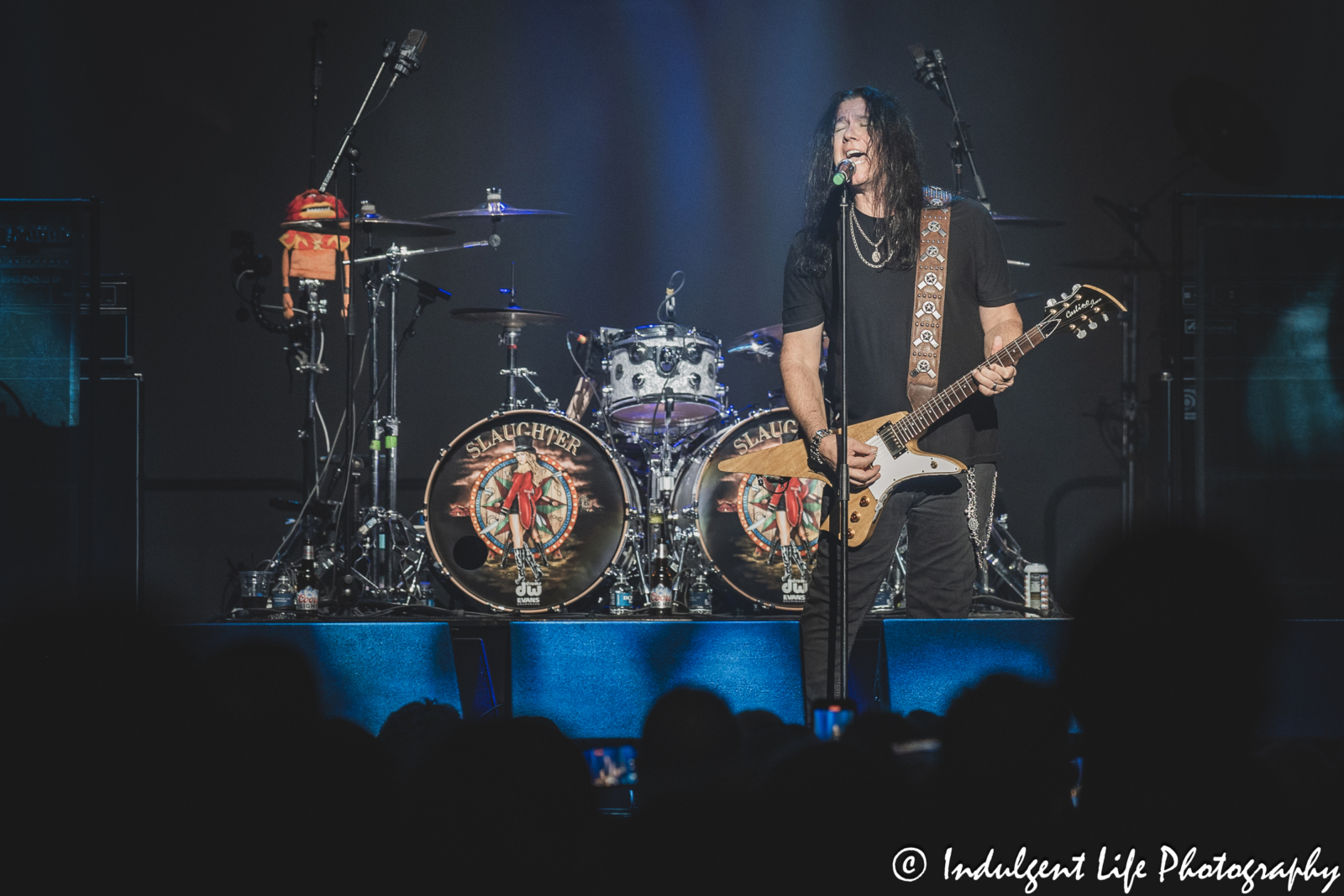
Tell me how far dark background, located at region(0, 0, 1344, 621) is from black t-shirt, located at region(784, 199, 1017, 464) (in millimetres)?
3552

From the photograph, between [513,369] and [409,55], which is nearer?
[409,55]

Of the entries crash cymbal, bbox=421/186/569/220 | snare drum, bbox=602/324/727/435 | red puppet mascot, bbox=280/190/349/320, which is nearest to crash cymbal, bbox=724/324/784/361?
snare drum, bbox=602/324/727/435

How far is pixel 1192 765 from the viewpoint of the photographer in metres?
1.56

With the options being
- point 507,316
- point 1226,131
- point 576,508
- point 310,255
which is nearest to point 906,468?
point 576,508

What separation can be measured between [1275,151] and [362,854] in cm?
684

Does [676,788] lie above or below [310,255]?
below

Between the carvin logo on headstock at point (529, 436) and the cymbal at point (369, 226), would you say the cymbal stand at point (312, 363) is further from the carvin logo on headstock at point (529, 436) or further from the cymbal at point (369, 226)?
the carvin logo on headstock at point (529, 436)

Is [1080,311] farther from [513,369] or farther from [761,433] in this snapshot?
[513,369]

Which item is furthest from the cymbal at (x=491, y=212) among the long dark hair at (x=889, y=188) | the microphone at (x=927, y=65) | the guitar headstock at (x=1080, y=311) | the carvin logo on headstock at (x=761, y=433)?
the guitar headstock at (x=1080, y=311)

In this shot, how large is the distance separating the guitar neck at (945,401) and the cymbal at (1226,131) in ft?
14.1

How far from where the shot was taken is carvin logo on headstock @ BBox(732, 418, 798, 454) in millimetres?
5656

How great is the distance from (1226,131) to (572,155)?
3.99 meters

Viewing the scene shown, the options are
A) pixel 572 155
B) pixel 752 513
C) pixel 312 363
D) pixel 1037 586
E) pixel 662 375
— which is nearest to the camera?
pixel 1037 586

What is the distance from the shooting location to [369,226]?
17.7ft
